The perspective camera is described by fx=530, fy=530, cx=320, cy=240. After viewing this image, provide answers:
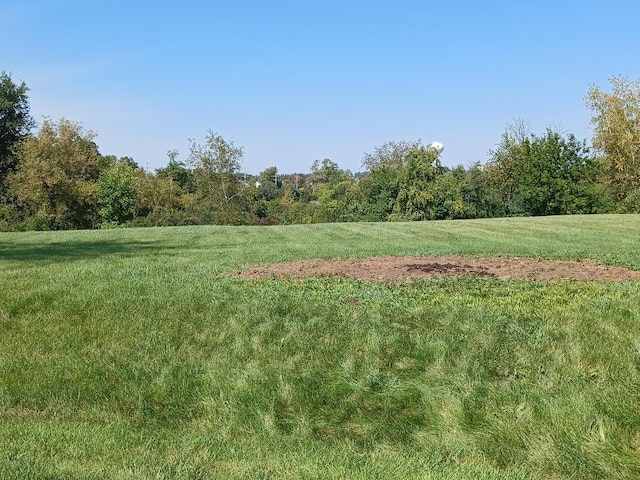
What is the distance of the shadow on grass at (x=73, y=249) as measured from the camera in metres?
10.5

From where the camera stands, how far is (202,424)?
382 cm

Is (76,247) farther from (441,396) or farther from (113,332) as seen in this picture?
(441,396)

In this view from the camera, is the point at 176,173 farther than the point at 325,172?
No

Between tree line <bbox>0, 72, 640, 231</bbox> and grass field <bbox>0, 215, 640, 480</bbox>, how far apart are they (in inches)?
1034

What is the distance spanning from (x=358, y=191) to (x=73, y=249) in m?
38.0

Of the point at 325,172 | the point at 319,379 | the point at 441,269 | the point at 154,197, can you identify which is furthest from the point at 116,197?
the point at 325,172

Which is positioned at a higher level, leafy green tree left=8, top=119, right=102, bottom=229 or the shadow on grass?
→ leafy green tree left=8, top=119, right=102, bottom=229

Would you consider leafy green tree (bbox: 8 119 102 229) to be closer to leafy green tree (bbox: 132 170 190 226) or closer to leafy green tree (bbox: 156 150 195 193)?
leafy green tree (bbox: 132 170 190 226)

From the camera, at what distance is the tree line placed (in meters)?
35.4

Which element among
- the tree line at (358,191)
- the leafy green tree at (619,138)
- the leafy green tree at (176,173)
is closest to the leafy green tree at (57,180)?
the tree line at (358,191)

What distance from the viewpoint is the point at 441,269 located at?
8.12 meters

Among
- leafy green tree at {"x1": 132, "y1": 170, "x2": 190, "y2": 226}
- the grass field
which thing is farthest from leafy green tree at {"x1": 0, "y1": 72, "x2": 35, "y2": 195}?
the grass field

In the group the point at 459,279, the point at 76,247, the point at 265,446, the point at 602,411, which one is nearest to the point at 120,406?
the point at 265,446

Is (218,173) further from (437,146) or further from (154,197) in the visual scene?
(437,146)
